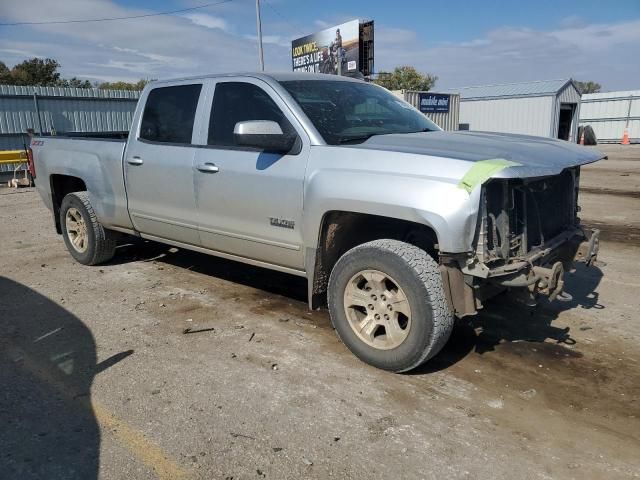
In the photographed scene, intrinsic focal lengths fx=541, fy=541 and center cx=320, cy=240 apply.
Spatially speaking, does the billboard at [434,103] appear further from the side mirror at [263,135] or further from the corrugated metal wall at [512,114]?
the side mirror at [263,135]

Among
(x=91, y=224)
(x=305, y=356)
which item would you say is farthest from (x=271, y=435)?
(x=91, y=224)

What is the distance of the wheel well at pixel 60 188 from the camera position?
6.52 m

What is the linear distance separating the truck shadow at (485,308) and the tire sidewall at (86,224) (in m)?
0.61

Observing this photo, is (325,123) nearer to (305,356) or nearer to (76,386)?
(305,356)

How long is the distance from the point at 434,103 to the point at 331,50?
7877 mm

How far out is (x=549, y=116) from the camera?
3141 centimetres

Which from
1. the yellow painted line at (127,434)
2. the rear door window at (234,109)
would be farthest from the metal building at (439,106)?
the yellow painted line at (127,434)

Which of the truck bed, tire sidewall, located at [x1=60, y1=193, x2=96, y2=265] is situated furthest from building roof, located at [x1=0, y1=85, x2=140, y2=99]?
tire sidewall, located at [x1=60, y1=193, x2=96, y2=265]

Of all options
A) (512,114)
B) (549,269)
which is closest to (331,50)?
(512,114)

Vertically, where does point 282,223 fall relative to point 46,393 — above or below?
above

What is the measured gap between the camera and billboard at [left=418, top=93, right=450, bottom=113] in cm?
2688

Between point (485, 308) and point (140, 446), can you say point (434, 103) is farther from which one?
point (140, 446)

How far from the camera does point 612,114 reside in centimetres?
4106

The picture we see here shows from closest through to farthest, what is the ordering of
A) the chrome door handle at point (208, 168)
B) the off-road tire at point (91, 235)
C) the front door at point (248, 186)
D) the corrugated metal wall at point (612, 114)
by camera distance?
the front door at point (248, 186) < the chrome door handle at point (208, 168) < the off-road tire at point (91, 235) < the corrugated metal wall at point (612, 114)
